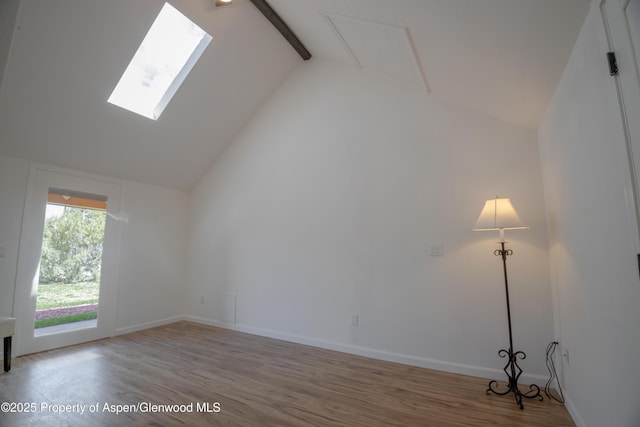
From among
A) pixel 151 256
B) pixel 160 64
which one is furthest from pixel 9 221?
pixel 160 64

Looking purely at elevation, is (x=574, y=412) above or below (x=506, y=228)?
below

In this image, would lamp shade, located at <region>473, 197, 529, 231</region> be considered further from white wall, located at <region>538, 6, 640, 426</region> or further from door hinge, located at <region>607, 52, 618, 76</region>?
door hinge, located at <region>607, 52, 618, 76</region>

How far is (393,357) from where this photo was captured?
3.16 metres

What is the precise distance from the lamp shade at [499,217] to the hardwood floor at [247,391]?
140 cm

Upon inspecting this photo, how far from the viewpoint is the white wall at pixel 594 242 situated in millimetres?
1258

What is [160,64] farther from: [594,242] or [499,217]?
[594,242]

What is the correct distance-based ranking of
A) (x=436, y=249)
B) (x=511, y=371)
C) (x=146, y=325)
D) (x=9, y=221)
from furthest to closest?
1. (x=146, y=325)
2. (x=9, y=221)
3. (x=436, y=249)
4. (x=511, y=371)

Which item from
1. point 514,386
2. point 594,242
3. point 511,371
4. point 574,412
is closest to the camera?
point 594,242

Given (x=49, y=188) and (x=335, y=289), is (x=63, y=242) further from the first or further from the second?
(x=335, y=289)

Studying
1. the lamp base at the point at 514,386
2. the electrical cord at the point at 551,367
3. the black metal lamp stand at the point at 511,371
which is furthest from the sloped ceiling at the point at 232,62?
the lamp base at the point at 514,386

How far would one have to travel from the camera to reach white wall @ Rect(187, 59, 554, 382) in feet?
9.07

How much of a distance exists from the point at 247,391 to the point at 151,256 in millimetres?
3179

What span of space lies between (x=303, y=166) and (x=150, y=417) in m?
3.09

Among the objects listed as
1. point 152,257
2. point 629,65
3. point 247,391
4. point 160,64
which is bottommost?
point 247,391
